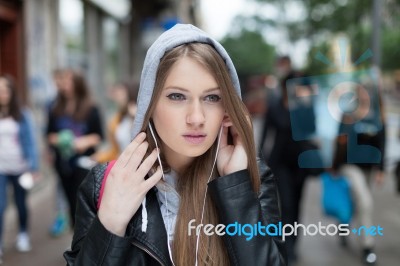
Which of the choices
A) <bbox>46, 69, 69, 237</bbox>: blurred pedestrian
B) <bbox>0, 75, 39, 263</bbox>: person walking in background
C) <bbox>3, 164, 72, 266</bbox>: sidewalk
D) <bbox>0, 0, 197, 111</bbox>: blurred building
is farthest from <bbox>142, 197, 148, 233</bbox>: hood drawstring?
<bbox>46, 69, 69, 237</bbox>: blurred pedestrian

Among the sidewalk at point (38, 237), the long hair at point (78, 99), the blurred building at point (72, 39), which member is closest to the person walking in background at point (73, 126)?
the long hair at point (78, 99)

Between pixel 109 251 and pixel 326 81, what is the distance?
177 centimetres

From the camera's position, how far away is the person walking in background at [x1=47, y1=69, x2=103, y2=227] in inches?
223

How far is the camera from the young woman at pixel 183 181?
1463 mm

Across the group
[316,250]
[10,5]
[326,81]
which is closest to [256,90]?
[10,5]

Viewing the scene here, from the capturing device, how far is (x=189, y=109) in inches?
58.9

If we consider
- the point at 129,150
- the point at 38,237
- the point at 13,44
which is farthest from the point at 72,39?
the point at 129,150

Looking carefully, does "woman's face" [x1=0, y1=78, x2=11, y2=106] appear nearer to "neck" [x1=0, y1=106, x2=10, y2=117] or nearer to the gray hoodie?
"neck" [x1=0, y1=106, x2=10, y2=117]

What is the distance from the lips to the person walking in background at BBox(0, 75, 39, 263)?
4.26m

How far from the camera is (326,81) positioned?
2.79 m

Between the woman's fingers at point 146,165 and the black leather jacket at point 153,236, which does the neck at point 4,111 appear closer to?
the black leather jacket at point 153,236

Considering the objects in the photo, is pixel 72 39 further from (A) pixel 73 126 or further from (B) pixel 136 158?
(B) pixel 136 158

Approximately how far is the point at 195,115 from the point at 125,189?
0.96 feet

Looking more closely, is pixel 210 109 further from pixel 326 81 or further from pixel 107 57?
pixel 107 57
